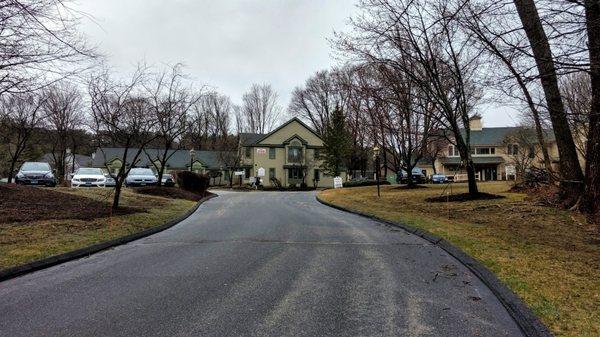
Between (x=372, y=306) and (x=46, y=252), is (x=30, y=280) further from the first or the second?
(x=372, y=306)

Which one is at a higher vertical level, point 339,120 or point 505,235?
point 339,120

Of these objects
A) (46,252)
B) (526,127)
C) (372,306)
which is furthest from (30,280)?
(526,127)

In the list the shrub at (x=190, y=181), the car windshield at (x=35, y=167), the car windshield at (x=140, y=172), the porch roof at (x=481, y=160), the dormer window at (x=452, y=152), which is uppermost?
the dormer window at (x=452, y=152)

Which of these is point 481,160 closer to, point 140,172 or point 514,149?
point 514,149

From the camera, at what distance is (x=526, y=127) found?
139 ft

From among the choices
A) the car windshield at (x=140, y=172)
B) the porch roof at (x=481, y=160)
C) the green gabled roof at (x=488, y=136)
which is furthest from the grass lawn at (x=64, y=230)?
the green gabled roof at (x=488, y=136)

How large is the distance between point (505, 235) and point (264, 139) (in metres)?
54.9

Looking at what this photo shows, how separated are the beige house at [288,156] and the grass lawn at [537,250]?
150 feet

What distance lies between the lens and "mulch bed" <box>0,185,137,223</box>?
43.3ft

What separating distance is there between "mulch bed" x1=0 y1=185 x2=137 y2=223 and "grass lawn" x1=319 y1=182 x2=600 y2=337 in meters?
9.51

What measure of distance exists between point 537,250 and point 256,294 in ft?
19.7

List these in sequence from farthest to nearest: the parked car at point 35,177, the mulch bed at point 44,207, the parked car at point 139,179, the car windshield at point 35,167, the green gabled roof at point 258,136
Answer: the green gabled roof at point 258,136 → the parked car at point 139,179 → the car windshield at point 35,167 → the parked car at point 35,177 → the mulch bed at point 44,207

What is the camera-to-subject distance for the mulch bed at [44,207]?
13.2 metres

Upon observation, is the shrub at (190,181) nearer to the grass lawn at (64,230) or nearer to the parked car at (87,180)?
the parked car at (87,180)
